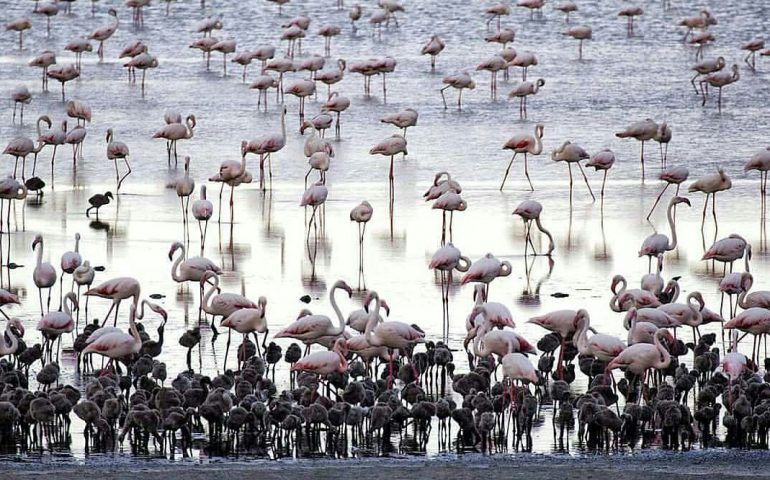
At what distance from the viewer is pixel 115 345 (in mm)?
9398

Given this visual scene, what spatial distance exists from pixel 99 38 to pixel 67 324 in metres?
18.0

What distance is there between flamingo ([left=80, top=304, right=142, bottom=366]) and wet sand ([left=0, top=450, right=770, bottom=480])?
1550 mm

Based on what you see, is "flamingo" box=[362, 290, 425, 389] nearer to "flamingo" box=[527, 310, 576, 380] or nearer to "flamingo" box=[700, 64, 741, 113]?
"flamingo" box=[527, 310, 576, 380]

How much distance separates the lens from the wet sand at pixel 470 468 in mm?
7660

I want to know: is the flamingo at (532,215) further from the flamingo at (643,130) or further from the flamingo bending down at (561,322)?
the flamingo at (643,130)

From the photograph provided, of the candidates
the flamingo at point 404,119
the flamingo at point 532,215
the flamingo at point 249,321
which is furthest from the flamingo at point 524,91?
the flamingo at point 249,321

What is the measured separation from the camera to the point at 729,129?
69.0ft

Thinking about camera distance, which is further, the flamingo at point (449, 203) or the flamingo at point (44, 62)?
the flamingo at point (44, 62)

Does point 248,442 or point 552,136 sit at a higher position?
point 552,136

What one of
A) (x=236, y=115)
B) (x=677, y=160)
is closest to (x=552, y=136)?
Answer: (x=677, y=160)

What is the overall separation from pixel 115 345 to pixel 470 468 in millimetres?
2727

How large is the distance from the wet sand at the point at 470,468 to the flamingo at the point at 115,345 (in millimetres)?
1550

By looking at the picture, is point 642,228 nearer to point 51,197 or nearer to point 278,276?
point 278,276

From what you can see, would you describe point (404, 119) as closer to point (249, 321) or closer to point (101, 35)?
point (249, 321)
